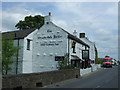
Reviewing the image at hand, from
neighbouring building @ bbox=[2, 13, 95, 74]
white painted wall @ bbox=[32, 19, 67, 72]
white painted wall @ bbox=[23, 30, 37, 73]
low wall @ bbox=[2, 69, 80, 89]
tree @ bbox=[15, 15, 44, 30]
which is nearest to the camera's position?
low wall @ bbox=[2, 69, 80, 89]

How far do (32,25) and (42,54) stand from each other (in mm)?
21051

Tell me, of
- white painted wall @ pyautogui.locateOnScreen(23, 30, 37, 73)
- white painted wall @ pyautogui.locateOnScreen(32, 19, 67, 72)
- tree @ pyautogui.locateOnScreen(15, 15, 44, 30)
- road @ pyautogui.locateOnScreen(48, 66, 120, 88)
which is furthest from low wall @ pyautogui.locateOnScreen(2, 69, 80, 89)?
tree @ pyautogui.locateOnScreen(15, 15, 44, 30)

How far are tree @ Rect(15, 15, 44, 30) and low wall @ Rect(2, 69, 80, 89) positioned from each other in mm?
33107

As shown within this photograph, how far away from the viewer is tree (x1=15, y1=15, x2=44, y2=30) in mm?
52875

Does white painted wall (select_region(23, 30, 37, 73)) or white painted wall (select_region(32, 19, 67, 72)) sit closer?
white painted wall (select_region(23, 30, 37, 73))

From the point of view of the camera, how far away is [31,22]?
5300cm

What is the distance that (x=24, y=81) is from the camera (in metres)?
13.9

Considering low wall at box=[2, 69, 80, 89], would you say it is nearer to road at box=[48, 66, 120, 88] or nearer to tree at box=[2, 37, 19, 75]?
road at box=[48, 66, 120, 88]

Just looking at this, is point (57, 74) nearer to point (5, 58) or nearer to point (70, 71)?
point (70, 71)

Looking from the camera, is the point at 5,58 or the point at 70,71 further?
the point at 5,58

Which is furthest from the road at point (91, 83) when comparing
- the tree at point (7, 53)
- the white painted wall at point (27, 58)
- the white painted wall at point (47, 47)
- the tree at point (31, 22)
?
the tree at point (31, 22)

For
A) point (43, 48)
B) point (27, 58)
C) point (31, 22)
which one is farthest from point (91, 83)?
point (31, 22)

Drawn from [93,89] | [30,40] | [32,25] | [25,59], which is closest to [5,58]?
[25,59]

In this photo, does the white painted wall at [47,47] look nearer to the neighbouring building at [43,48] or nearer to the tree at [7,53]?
the neighbouring building at [43,48]
